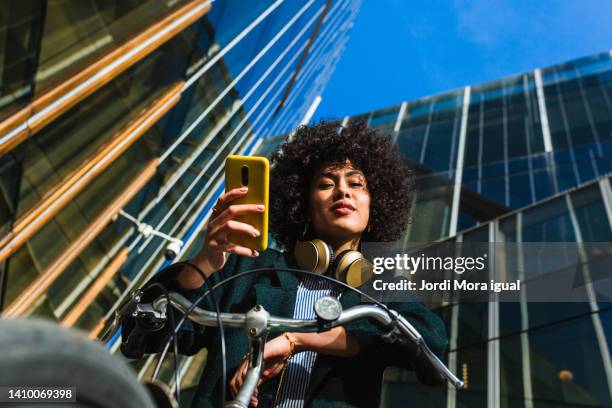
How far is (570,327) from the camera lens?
6.33m

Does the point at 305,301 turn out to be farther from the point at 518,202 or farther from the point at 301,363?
the point at 518,202

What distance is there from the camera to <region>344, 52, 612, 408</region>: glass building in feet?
20.2

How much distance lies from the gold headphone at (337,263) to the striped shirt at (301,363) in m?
0.07

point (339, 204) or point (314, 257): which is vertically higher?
point (339, 204)

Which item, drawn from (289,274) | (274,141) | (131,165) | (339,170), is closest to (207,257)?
(289,274)

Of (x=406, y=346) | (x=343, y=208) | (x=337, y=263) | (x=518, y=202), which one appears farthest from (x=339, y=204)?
(x=518, y=202)

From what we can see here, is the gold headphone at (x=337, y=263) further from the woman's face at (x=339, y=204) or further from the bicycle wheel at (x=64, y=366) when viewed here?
the bicycle wheel at (x=64, y=366)

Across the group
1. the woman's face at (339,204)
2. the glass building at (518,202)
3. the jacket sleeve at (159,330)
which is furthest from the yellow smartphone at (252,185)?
the glass building at (518,202)

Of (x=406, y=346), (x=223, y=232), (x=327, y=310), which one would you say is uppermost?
(x=223, y=232)

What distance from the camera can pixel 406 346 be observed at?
1.71 metres

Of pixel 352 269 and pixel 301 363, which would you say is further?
pixel 352 269

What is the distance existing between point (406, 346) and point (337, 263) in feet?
1.64

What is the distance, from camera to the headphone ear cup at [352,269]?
79.2 inches

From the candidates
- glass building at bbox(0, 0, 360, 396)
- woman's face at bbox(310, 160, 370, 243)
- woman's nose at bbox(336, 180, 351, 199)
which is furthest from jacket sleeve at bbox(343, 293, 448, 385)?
glass building at bbox(0, 0, 360, 396)
